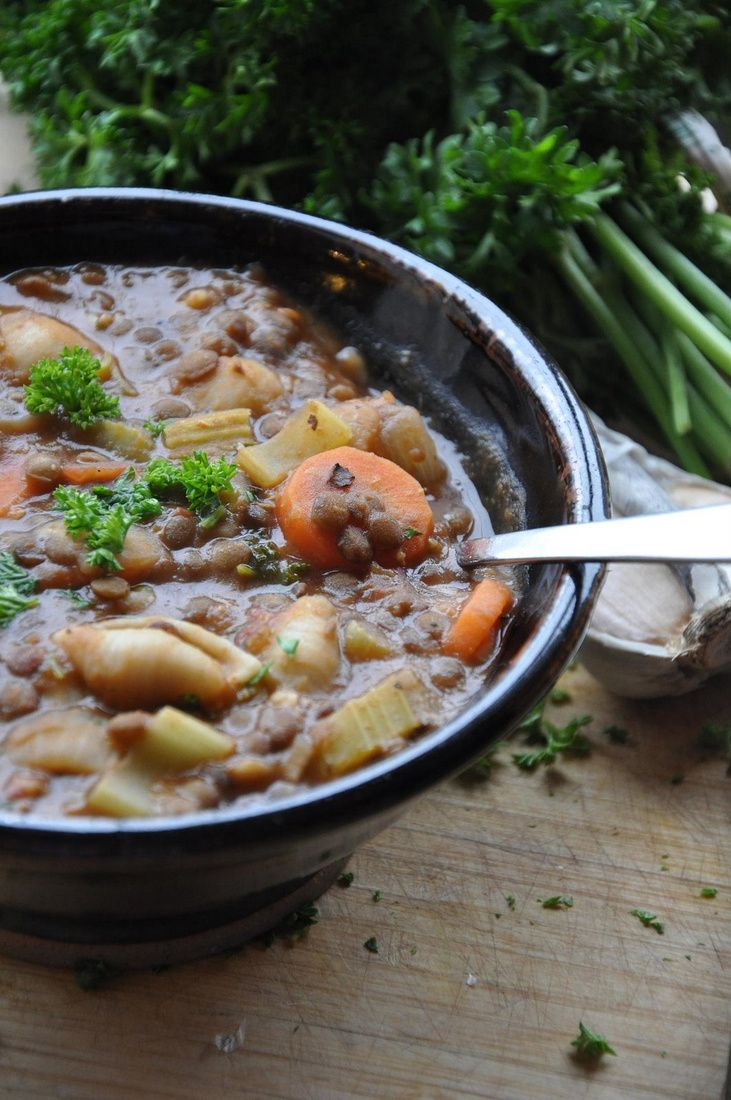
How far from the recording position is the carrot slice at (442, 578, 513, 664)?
2414 millimetres

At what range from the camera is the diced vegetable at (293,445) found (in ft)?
8.91

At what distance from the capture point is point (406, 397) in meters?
3.09

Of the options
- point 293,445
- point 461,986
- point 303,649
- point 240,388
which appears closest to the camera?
point 303,649

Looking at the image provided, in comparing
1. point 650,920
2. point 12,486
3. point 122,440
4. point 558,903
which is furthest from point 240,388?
point 650,920

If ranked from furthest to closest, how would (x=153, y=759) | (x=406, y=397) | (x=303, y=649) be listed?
(x=406, y=397) < (x=303, y=649) < (x=153, y=759)

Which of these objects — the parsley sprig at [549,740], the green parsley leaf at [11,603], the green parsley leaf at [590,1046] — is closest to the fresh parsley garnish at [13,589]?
the green parsley leaf at [11,603]

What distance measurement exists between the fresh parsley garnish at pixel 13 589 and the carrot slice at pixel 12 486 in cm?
19

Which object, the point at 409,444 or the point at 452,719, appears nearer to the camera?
the point at 452,719

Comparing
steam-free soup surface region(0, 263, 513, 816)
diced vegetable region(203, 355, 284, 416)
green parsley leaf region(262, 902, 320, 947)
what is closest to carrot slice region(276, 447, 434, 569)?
steam-free soup surface region(0, 263, 513, 816)

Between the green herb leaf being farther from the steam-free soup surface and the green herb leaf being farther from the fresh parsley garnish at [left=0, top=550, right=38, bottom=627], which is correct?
the fresh parsley garnish at [left=0, top=550, right=38, bottom=627]

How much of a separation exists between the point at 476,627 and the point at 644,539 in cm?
42

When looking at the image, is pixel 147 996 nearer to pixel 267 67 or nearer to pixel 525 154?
pixel 525 154

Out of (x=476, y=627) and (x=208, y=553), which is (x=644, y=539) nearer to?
(x=476, y=627)

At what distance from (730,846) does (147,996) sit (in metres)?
1.49
